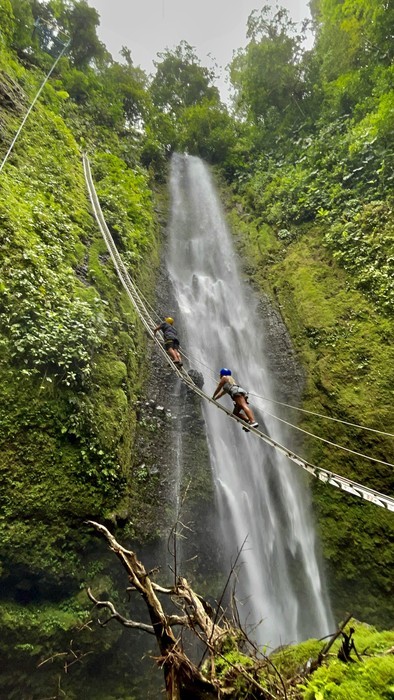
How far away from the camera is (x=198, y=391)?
5.92 m

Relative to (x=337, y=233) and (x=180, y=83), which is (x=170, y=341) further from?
(x=180, y=83)

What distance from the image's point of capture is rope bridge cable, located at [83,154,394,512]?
3.51m

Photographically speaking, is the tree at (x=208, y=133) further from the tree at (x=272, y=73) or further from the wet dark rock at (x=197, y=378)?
the wet dark rock at (x=197, y=378)

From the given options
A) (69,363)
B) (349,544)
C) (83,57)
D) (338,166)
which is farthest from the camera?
(83,57)

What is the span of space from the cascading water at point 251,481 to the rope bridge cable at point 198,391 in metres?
0.68

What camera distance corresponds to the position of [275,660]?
3.86 m

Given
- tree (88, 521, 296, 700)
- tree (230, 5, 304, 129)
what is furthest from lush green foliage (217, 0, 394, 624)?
tree (88, 521, 296, 700)

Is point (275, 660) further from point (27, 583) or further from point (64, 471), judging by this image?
point (64, 471)

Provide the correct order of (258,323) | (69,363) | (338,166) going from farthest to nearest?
(338,166), (258,323), (69,363)

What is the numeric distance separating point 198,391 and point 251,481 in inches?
124

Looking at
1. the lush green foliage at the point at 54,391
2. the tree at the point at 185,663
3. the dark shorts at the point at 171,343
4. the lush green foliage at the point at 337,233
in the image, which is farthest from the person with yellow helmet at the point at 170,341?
the tree at the point at 185,663

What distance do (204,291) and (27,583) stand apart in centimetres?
901

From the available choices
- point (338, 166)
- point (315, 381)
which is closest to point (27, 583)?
point (315, 381)

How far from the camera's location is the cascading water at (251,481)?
6.51 metres
